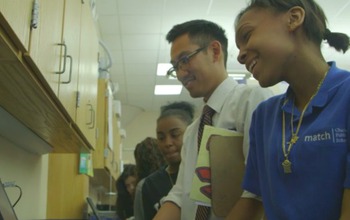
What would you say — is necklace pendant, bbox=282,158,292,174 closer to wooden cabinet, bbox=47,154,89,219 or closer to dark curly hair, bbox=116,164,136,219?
wooden cabinet, bbox=47,154,89,219

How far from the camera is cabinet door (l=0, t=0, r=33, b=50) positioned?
75cm

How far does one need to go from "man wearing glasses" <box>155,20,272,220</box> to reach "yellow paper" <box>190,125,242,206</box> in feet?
0.19

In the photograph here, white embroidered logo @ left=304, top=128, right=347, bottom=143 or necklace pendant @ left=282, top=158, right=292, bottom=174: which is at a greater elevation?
white embroidered logo @ left=304, top=128, right=347, bottom=143

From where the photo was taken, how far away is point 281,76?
0.88 meters

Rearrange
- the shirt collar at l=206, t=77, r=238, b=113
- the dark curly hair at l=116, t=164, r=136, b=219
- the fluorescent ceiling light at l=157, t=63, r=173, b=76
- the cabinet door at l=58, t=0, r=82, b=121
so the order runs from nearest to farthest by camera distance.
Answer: the shirt collar at l=206, t=77, r=238, b=113 → the cabinet door at l=58, t=0, r=82, b=121 → the dark curly hair at l=116, t=164, r=136, b=219 → the fluorescent ceiling light at l=157, t=63, r=173, b=76

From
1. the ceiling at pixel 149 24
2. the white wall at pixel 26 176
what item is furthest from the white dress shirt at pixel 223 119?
the ceiling at pixel 149 24

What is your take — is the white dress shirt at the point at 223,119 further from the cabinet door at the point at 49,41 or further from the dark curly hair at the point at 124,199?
the dark curly hair at the point at 124,199

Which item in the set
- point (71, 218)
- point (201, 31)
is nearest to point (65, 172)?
point (71, 218)

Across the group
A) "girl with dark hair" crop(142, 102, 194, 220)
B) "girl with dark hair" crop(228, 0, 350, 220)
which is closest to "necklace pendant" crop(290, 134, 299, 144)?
"girl with dark hair" crop(228, 0, 350, 220)

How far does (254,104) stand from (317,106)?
332 mm

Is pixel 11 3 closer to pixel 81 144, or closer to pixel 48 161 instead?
pixel 81 144

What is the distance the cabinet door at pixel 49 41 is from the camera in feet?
3.22

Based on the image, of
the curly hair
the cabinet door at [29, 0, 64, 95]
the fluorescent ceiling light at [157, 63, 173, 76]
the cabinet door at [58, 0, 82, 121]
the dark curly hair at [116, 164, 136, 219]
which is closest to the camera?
the cabinet door at [29, 0, 64, 95]

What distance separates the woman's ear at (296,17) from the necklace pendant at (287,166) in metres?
0.31
